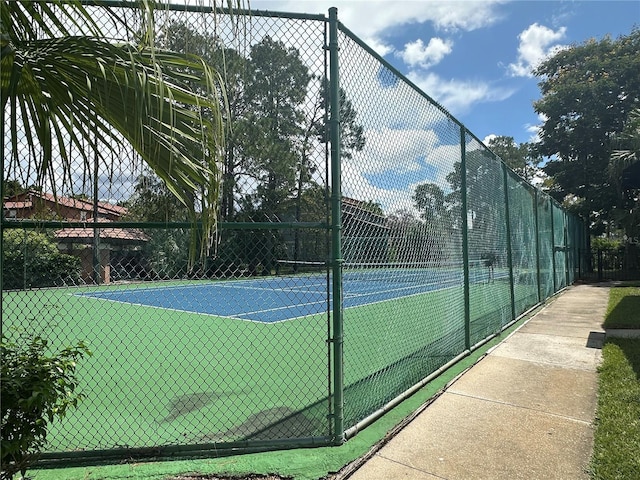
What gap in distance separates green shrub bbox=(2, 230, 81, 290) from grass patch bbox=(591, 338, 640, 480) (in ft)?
14.8

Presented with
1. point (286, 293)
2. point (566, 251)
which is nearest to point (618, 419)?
point (286, 293)

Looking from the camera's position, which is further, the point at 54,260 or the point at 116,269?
the point at 116,269

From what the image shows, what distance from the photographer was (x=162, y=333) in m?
9.34

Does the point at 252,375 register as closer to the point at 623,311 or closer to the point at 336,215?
the point at 336,215

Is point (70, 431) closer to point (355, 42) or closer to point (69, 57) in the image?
point (69, 57)

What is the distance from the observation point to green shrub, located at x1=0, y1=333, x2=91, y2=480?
2.00 m

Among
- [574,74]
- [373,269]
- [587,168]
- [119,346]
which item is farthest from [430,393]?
[574,74]

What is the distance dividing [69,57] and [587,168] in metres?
30.8

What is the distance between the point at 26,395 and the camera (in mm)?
2049

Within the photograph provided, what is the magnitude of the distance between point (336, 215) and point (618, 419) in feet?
10.1

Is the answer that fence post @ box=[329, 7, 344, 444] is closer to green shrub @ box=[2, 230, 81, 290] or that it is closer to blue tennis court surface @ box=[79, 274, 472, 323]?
blue tennis court surface @ box=[79, 274, 472, 323]

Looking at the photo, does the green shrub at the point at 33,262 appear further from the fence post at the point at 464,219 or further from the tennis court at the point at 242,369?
the fence post at the point at 464,219

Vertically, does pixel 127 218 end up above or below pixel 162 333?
above

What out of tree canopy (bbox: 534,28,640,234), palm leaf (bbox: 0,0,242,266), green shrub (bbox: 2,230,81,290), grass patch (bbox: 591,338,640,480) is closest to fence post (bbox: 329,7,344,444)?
palm leaf (bbox: 0,0,242,266)
